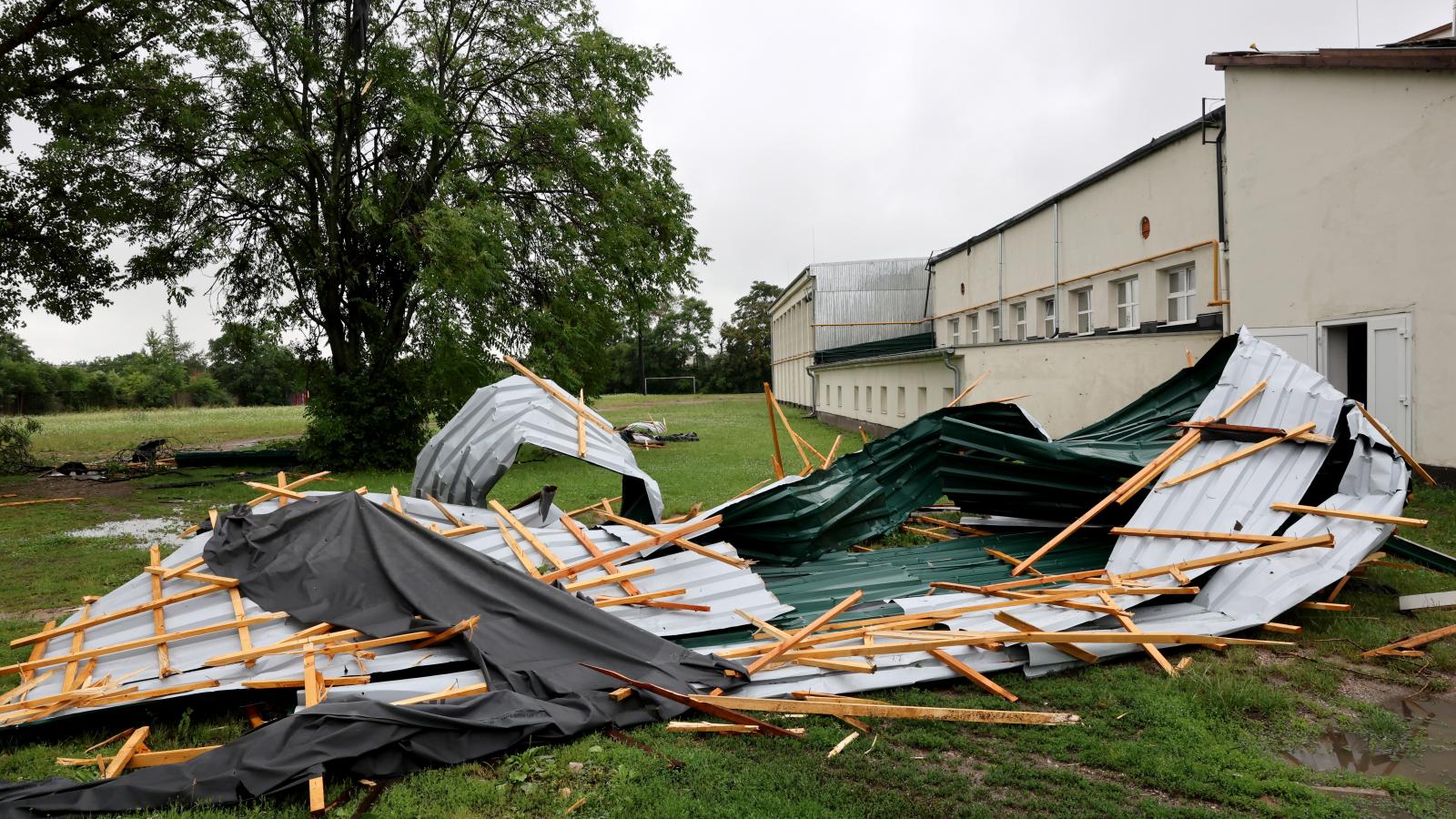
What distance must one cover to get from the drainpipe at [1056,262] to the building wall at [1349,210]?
6725 mm

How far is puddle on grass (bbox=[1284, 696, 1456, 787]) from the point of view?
4086mm

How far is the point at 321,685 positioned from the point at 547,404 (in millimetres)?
4747

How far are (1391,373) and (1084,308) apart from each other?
360 inches

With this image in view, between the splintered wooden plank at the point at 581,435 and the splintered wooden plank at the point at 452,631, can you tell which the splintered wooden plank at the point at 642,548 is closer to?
the splintered wooden plank at the point at 452,631

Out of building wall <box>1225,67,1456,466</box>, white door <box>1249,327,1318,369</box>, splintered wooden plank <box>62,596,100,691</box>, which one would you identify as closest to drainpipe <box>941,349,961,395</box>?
building wall <box>1225,67,1456,466</box>

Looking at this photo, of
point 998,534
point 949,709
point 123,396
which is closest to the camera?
point 949,709

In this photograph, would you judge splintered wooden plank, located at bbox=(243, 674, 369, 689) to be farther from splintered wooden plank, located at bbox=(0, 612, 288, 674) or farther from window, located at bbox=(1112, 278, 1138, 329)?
window, located at bbox=(1112, 278, 1138, 329)

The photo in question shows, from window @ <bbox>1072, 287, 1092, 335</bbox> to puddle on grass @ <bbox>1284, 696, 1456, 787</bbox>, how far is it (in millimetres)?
15869

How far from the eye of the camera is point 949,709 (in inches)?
187

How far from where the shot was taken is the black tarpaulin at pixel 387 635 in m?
3.89

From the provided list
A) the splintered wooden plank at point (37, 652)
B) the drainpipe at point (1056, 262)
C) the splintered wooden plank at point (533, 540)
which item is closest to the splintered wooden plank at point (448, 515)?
the splintered wooden plank at point (533, 540)

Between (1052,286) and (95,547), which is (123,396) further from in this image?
(1052,286)

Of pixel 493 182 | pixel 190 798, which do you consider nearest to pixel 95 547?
pixel 190 798

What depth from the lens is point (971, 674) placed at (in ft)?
16.9
